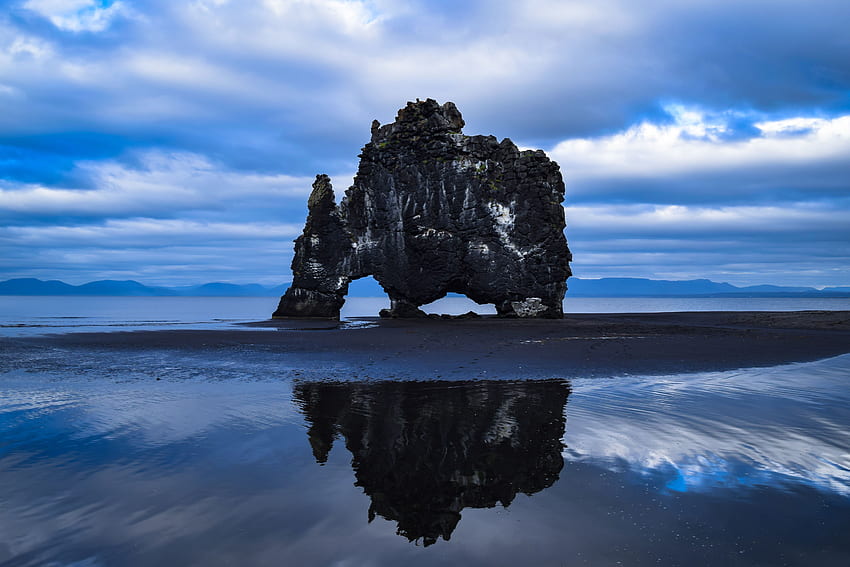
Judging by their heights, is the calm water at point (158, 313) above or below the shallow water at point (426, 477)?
above

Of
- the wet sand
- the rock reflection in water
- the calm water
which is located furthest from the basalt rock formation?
the rock reflection in water

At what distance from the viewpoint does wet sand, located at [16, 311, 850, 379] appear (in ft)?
57.2

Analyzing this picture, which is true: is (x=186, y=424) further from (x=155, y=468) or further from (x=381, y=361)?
(x=381, y=361)

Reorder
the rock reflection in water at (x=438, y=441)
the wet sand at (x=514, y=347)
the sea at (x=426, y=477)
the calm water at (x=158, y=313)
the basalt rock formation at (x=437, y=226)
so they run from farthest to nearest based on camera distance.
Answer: the basalt rock formation at (x=437, y=226)
the calm water at (x=158, y=313)
the wet sand at (x=514, y=347)
the rock reflection in water at (x=438, y=441)
the sea at (x=426, y=477)

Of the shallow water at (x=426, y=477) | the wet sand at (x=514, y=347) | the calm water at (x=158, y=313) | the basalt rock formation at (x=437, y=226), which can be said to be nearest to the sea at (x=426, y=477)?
the shallow water at (x=426, y=477)

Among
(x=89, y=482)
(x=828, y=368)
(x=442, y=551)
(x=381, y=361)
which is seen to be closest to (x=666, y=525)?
(x=442, y=551)

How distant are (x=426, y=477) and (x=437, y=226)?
3924 cm

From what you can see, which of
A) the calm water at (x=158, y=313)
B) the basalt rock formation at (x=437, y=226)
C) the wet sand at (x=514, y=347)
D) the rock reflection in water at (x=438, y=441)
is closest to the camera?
the rock reflection in water at (x=438, y=441)

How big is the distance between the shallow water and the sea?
0.03 m

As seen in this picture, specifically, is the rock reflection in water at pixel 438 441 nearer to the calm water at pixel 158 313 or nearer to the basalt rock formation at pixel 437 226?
the calm water at pixel 158 313

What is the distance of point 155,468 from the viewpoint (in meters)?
7.14

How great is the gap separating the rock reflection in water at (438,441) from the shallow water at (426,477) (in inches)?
1.6

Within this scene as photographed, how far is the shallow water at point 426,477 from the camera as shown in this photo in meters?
4.83

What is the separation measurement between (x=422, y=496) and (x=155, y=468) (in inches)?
148
